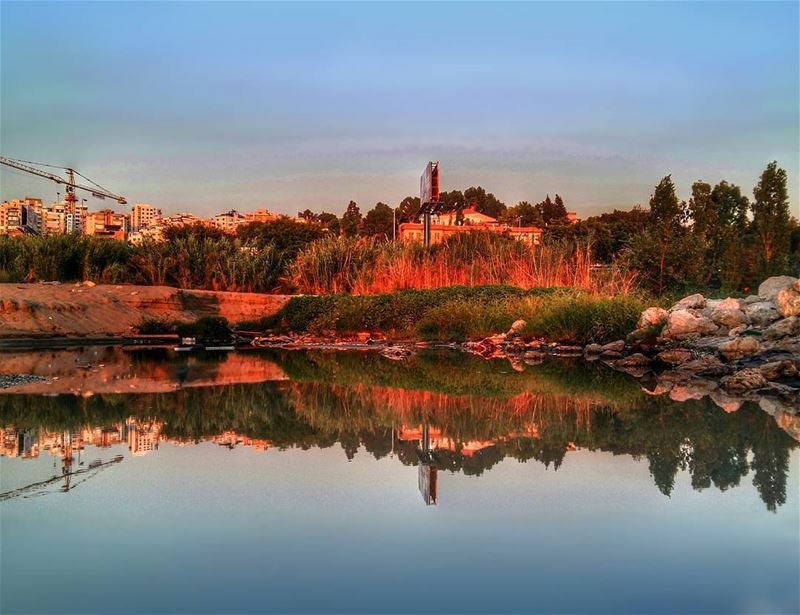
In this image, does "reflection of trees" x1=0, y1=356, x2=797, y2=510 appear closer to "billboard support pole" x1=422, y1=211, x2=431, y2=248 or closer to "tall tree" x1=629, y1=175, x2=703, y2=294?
"tall tree" x1=629, y1=175, x2=703, y2=294

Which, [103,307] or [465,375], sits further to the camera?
[103,307]

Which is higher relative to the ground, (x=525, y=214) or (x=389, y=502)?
(x=525, y=214)

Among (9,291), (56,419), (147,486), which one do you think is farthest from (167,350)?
(147,486)

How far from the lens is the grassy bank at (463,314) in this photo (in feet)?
46.5

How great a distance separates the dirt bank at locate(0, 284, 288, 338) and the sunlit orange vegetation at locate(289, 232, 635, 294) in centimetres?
212

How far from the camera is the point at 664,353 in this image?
39.7ft

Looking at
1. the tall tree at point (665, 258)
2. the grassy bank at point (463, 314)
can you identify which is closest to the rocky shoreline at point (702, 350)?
the grassy bank at point (463, 314)

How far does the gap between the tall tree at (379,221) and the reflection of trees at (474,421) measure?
50594 millimetres

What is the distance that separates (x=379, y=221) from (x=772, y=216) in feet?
132

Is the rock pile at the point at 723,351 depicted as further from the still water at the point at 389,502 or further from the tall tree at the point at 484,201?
the tall tree at the point at 484,201

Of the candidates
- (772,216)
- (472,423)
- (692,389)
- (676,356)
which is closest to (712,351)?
(676,356)

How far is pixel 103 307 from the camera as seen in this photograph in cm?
1694

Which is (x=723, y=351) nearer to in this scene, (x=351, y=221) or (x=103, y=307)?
(x=103, y=307)

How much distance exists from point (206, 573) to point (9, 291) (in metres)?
14.4
